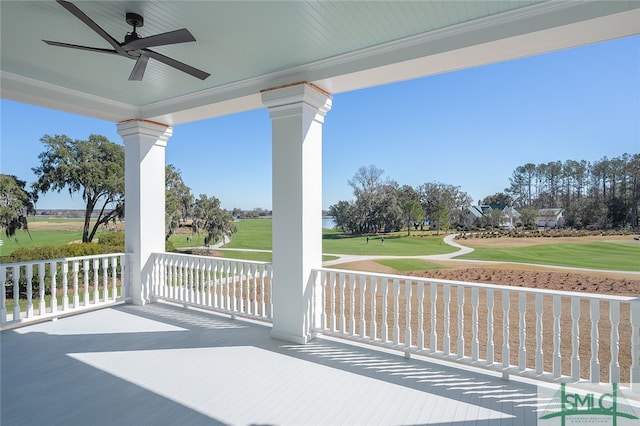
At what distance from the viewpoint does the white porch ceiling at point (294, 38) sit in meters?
2.21

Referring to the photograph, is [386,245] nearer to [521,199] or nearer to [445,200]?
[445,200]

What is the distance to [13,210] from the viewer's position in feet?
20.8

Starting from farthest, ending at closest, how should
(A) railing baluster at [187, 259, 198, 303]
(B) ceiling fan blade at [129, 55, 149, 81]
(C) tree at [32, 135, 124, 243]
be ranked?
(C) tree at [32, 135, 124, 243] < (A) railing baluster at [187, 259, 198, 303] < (B) ceiling fan blade at [129, 55, 149, 81]

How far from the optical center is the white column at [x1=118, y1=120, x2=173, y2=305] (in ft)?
15.3

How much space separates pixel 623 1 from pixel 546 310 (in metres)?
2.84

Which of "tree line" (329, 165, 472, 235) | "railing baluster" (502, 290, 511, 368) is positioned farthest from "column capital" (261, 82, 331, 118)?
"railing baluster" (502, 290, 511, 368)

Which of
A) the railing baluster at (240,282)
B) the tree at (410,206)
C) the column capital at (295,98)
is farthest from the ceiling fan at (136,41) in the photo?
the tree at (410,206)

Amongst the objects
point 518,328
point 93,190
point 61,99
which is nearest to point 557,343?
point 518,328

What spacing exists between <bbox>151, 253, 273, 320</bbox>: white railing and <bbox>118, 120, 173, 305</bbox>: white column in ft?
0.63

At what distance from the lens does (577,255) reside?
3.29 m

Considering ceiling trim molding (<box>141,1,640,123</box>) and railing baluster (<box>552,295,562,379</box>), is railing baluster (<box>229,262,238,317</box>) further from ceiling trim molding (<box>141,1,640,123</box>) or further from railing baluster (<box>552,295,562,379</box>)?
railing baluster (<box>552,295,562,379</box>)

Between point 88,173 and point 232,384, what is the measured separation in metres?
7.61

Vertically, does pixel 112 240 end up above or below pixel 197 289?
above

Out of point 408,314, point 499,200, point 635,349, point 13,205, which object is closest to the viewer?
point 635,349
